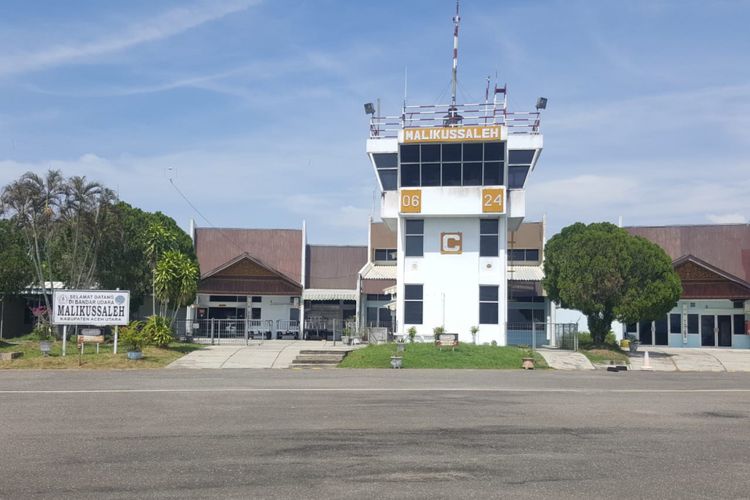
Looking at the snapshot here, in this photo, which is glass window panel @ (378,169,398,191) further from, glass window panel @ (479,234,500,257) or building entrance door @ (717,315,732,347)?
building entrance door @ (717,315,732,347)

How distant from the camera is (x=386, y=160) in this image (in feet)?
127

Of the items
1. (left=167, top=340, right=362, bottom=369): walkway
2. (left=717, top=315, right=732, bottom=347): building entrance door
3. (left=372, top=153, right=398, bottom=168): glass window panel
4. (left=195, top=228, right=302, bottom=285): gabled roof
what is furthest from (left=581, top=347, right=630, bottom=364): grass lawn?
(left=195, top=228, right=302, bottom=285): gabled roof

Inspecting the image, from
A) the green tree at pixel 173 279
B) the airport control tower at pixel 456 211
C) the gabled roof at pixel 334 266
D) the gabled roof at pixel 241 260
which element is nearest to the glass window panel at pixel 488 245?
the airport control tower at pixel 456 211

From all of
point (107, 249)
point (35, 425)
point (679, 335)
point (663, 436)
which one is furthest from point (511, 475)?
point (679, 335)

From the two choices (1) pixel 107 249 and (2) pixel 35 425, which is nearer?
(2) pixel 35 425

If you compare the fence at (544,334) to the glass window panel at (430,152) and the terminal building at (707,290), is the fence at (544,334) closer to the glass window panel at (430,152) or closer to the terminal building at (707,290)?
the terminal building at (707,290)

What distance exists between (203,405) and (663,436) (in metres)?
9.18

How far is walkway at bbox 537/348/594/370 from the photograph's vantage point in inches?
1173

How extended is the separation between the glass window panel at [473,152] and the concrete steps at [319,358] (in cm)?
1229

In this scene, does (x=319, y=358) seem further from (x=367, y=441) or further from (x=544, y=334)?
(x=544, y=334)

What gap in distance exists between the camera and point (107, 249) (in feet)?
126

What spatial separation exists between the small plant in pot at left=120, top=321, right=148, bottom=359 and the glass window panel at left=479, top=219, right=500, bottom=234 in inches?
690

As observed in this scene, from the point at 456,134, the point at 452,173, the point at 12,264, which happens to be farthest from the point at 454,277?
the point at 12,264

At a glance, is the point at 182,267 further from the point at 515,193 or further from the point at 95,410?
the point at 95,410
